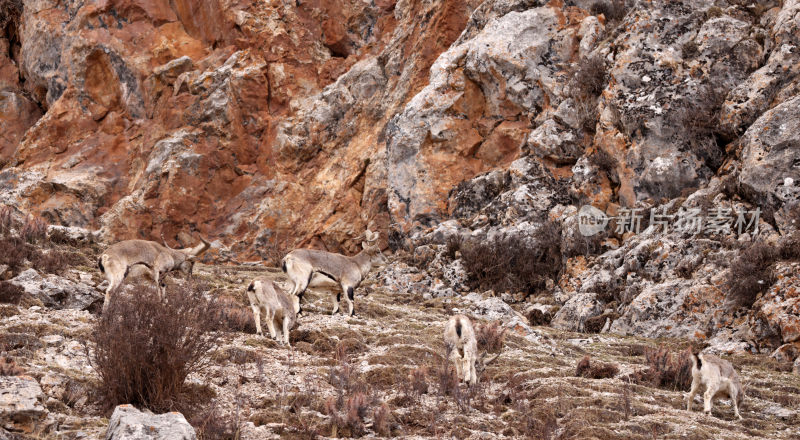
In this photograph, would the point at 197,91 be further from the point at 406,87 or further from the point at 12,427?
the point at 12,427

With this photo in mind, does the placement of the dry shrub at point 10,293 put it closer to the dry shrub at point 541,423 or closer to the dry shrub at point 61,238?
the dry shrub at point 61,238

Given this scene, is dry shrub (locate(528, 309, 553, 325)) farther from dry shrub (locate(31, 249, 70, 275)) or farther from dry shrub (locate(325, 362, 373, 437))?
dry shrub (locate(31, 249, 70, 275))

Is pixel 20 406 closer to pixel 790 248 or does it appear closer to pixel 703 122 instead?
pixel 790 248

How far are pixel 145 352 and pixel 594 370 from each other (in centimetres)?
765

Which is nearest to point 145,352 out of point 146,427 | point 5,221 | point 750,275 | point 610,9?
point 146,427

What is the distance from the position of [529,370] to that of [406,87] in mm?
20713

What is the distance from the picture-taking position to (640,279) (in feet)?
62.7

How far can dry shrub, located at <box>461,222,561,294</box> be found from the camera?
2291 centimetres

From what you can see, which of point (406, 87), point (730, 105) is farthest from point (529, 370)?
point (406, 87)

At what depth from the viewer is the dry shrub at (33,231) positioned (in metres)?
17.2

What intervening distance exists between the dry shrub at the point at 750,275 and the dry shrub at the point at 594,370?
4.92 m

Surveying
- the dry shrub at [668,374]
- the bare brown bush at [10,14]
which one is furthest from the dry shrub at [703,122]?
the bare brown bush at [10,14]

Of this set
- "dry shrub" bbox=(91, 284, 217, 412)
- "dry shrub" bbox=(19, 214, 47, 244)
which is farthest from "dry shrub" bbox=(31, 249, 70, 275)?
"dry shrub" bbox=(91, 284, 217, 412)

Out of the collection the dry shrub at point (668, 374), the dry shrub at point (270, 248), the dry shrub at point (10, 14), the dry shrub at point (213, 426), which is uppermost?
the dry shrub at point (10, 14)
